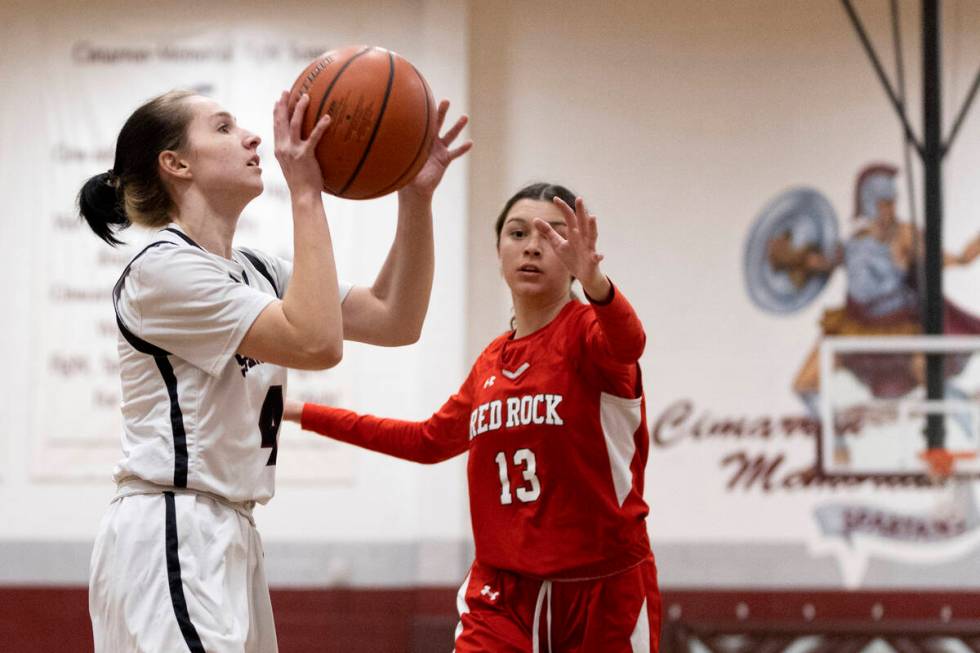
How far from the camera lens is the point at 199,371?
2250mm

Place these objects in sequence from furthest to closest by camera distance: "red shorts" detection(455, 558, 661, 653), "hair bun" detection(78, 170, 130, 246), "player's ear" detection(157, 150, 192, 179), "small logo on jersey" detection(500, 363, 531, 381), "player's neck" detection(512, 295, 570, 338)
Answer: "player's neck" detection(512, 295, 570, 338), "small logo on jersey" detection(500, 363, 531, 381), "red shorts" detection(455, 558, 661, 653), "hair bun" detection(78, 170, 130, 246), "player's ear" detection(157, 150, 192, 179)

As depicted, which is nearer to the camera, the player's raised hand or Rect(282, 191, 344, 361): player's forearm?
Rect(282, 191, 344, 361): player's forearm

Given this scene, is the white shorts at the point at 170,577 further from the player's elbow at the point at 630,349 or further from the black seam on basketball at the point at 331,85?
the player's elbow at the point at 630,349

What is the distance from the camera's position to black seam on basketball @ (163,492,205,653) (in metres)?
2.07

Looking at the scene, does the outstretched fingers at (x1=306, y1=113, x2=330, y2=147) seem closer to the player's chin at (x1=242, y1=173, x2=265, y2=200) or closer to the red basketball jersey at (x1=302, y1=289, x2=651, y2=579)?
the player's chin at (x1=242, y1=173, x2=265, y2=200)

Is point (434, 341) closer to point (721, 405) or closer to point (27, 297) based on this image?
point (721, 405)

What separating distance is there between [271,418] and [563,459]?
862 mm

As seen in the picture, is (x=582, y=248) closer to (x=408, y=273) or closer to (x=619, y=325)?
(x=619, y=325)

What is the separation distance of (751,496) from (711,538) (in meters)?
0.31

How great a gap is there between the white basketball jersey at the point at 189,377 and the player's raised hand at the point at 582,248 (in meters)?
0.72

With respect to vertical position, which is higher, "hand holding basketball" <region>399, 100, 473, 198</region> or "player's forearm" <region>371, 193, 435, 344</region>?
"hand holding basketball" <region>399, 100, 473, 198</region>

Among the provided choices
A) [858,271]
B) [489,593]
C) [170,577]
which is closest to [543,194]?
[489,593]

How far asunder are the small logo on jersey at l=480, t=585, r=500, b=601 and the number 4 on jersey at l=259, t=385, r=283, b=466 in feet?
2.72

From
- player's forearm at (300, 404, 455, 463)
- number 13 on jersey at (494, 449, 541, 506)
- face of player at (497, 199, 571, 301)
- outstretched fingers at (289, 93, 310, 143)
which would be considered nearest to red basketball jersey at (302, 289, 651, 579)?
number 13 on jersey at (494, 449, 541, 506)
